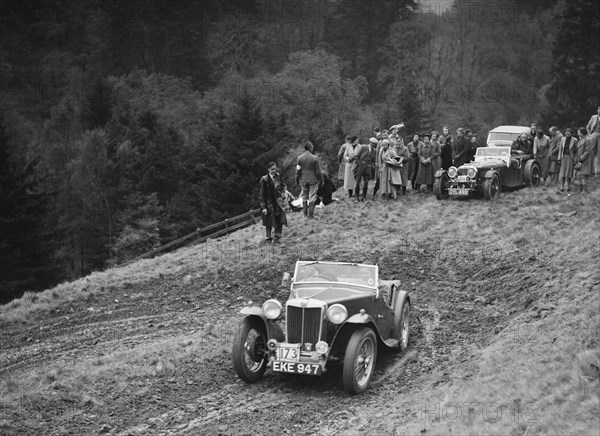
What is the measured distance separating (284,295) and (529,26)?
188 feet

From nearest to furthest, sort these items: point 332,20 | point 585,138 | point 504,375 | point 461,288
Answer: point 504,375 < point 461,288 < point 585,138 < point 332,20

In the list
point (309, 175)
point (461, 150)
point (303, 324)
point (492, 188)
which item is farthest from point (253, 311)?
point (461, 150)

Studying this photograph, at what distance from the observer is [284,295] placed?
52.2ft

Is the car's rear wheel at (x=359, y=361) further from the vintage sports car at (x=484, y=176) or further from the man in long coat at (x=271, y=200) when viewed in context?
the vintage sports car at (x=484, y=176)

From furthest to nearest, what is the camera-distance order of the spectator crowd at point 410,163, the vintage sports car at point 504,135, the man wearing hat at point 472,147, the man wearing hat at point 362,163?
the vintage sports car at point 504,135 → the man wearing hat at point 472,147 → the man wearing hat at point 362,163 → the spectator crowd at point 410,163

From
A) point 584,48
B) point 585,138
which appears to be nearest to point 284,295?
point 585,138

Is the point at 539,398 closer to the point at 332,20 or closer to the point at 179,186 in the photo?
the point at 179,186

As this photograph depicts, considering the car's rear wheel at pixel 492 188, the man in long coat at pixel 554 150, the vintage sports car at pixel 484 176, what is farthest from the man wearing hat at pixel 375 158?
the man in long coat at pixel 554 150

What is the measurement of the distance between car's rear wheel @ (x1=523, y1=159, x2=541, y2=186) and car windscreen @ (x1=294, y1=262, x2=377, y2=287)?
13.0 metres

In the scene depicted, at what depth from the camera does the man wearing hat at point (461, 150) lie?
23.6m

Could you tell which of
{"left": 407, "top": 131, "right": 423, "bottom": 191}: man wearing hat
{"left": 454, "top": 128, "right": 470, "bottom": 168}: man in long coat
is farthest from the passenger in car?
{"left": 407, "top": 131, "right": 423, "bottom": 191}: man wearing hat

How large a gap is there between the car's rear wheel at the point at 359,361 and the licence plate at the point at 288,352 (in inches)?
28.7

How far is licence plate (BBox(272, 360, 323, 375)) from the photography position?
34.1 ft

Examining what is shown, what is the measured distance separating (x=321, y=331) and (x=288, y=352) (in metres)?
0.59
